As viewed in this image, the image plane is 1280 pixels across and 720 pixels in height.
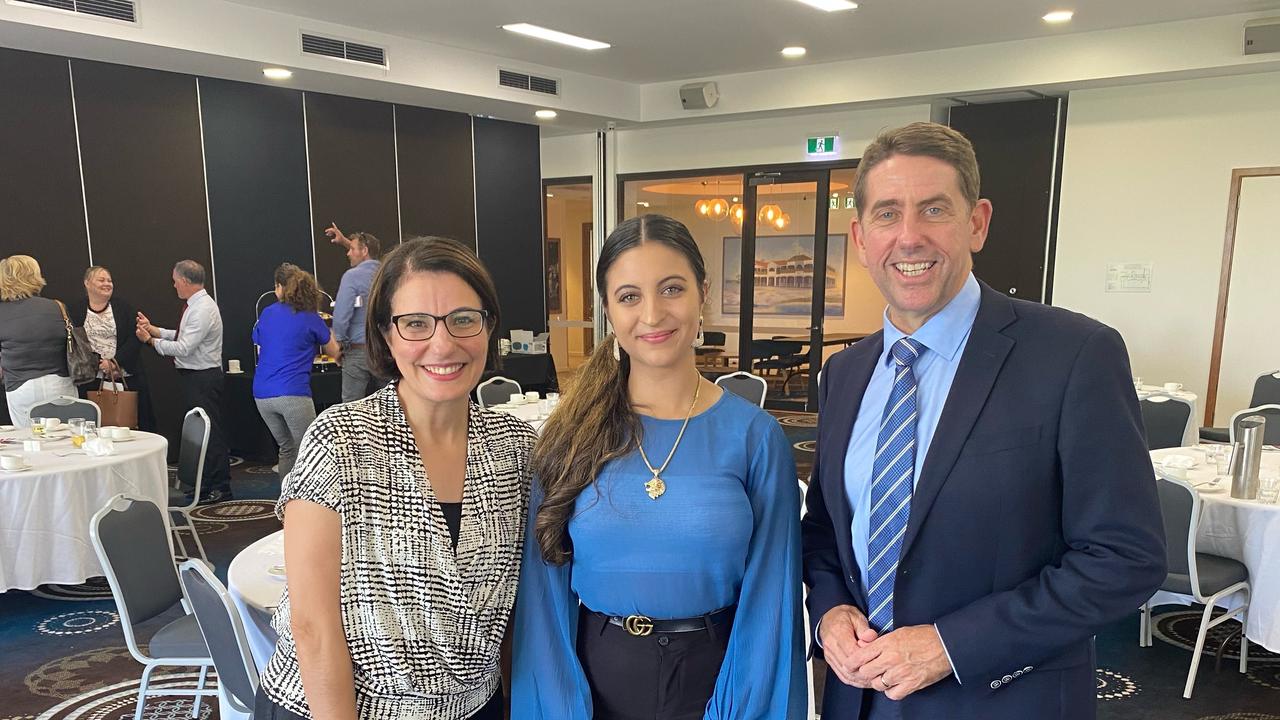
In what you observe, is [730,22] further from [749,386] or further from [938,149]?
A: [938,149]

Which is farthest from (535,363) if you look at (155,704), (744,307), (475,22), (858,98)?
(155,704)

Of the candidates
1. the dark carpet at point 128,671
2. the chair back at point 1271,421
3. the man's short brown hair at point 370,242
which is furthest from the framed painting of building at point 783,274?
the dark carpet at point 128,671

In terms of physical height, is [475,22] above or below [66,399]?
above

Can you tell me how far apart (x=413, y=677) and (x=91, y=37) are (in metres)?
6.59

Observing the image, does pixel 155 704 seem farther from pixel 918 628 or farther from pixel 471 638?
pixel 918 628

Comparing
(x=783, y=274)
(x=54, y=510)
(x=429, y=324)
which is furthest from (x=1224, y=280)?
(x=54, y=510)

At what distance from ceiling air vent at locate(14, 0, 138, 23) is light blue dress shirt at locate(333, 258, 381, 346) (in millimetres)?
2465

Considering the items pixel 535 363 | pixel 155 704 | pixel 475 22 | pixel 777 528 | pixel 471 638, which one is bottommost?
pixel 155 704

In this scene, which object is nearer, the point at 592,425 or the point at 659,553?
the point at 659,553

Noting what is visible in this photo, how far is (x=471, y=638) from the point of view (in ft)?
5.09

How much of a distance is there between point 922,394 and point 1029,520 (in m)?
0.29

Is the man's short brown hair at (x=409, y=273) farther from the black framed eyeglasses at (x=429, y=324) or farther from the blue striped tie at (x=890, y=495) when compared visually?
the blue striped tie at (x=890, y=495)

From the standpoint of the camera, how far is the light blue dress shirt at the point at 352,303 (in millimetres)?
7094

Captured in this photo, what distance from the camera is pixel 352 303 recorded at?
716 centimetres
